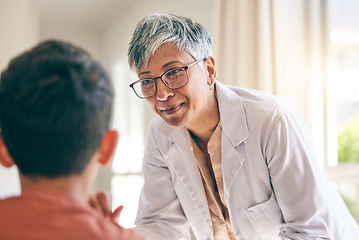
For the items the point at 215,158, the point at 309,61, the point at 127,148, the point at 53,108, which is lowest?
the point at 127,148

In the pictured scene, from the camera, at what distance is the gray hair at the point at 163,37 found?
4.40 ft

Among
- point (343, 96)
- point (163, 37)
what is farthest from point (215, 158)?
point (343, 96)

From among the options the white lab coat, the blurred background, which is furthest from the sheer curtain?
the white lab coat

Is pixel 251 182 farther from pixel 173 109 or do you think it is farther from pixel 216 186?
pixel 173 109

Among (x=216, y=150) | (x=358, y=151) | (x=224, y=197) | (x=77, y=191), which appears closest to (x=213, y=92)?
(x=216, y=150)

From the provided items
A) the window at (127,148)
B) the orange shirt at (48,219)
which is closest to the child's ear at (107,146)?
the orange shirt at (48,219)

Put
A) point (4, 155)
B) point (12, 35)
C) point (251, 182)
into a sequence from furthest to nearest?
1. point (12, 35)
2. point (251, 182)
3. point (4, 155)

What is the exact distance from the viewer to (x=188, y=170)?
1587 mm

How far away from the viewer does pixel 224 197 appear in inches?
60.7

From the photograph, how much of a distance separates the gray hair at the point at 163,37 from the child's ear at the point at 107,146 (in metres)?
0.61

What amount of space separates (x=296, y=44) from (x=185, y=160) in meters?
1.19

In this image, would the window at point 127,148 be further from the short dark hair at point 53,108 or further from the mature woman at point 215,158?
the short dark hair at point 53,108

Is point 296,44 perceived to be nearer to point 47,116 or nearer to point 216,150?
point 216,150

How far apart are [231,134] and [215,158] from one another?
0.13 metres
